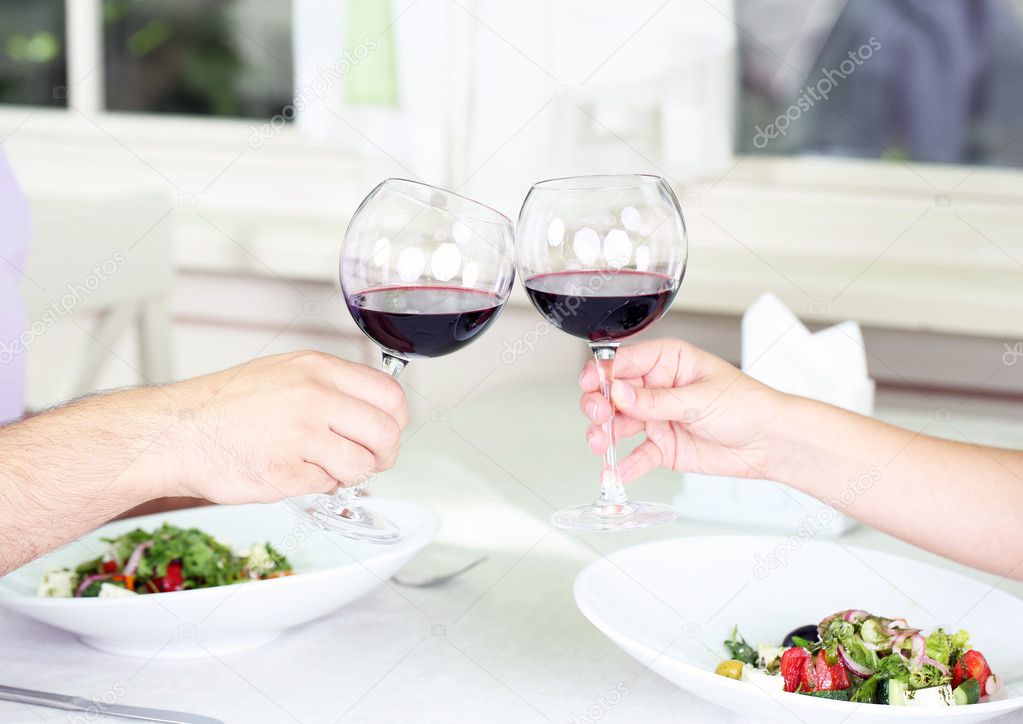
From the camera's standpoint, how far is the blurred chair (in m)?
1.86

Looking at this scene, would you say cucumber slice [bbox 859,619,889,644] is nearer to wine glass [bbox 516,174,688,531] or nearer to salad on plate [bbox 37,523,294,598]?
wine glass [bbox 516,174,688,531]

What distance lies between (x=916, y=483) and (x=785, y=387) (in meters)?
0.30

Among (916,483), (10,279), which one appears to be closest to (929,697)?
(916,483)

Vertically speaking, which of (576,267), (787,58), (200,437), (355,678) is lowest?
(355,678)

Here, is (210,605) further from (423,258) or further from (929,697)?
(929,697)

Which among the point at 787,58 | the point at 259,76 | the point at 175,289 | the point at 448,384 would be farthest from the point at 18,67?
the point at 787,58

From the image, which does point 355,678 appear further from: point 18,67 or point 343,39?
point 18,67

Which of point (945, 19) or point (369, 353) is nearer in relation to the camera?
point (945, 19)

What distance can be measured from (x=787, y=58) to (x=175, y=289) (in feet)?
4.84

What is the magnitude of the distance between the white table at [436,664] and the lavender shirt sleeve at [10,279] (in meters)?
0.49

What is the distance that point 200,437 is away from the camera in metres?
0.85

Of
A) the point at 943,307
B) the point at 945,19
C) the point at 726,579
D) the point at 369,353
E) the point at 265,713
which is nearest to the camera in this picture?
the point at 265,713

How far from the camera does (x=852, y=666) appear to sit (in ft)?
2.70

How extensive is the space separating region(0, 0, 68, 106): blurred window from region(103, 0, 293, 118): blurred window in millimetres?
142
